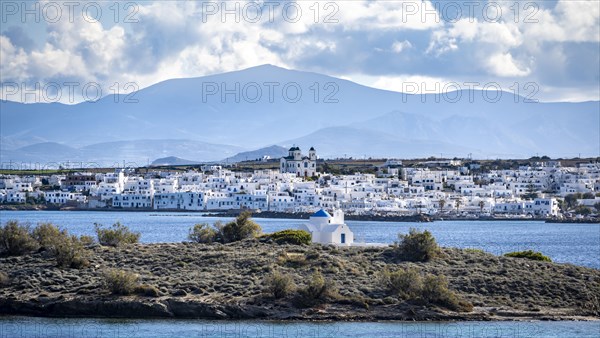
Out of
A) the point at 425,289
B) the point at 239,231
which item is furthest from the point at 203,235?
the point at 425,289

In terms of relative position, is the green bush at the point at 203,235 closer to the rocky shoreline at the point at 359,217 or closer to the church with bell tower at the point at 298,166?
the rocky shoreline at the point at 359,217

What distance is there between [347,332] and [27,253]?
39.9 ft

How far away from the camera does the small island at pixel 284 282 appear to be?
94.4ft

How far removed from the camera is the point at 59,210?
360ft

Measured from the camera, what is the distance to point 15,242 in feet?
112

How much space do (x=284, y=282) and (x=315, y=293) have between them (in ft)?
2.81

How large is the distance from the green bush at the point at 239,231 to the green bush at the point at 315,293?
9787 millimetres

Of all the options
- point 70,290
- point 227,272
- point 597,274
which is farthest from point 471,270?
point 70,290

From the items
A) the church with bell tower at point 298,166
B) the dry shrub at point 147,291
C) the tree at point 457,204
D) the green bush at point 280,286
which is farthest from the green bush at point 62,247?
the church with bell tower at point 298,166

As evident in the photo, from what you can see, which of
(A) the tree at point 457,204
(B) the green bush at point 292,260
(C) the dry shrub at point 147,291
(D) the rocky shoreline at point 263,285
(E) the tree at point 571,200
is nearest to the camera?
(D) the rocky shoreline at point 263,285

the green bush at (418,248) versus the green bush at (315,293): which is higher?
the green bush at (418,248)

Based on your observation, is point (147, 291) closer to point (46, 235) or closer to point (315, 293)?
point (315, 293)

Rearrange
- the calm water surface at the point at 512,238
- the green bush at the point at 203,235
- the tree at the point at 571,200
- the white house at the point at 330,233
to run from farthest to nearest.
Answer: the tree at the point at 571,200 → the calm water surface at the point at 512,238 → the green bush at the point at 203,235 → the white house at the point at 330,233

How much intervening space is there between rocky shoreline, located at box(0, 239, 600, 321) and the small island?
0.03 metres
